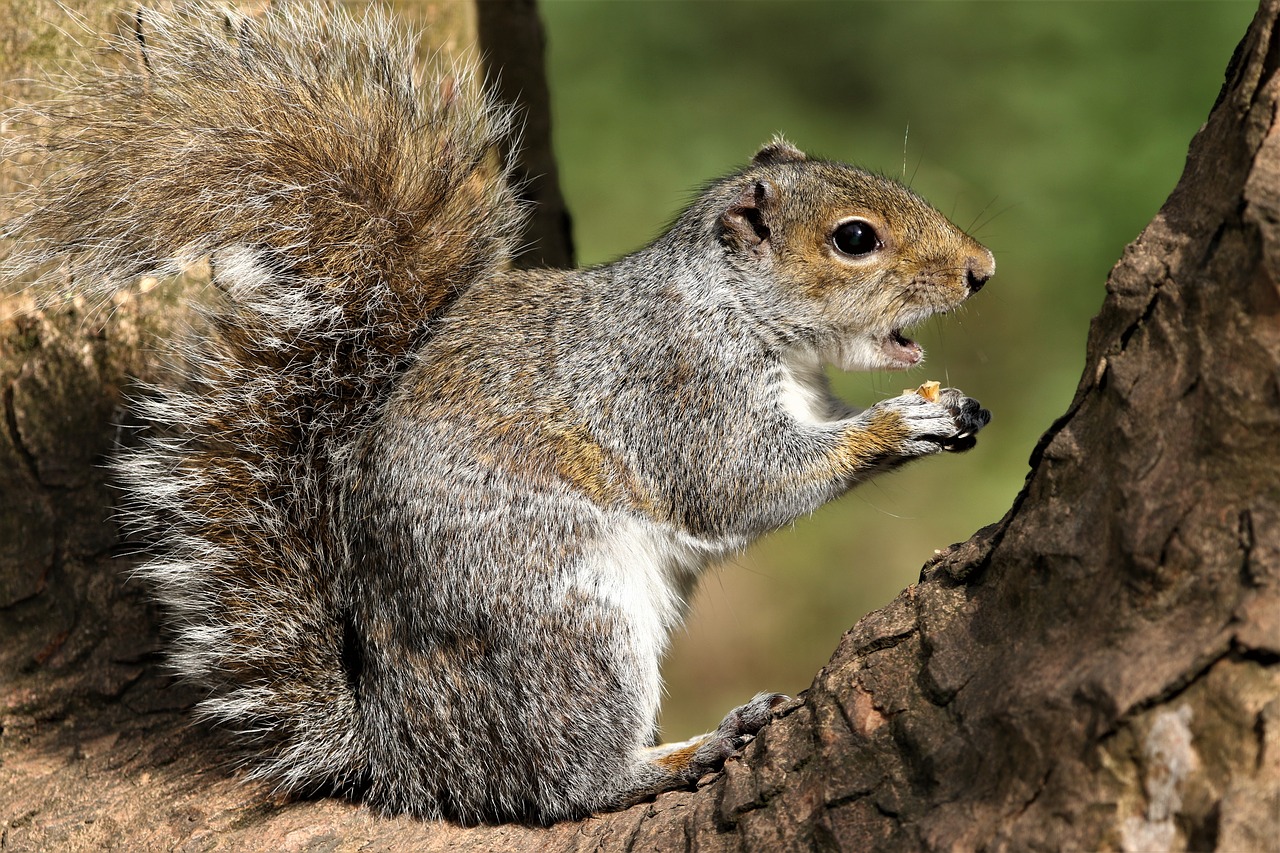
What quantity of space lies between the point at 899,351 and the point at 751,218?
0.41m

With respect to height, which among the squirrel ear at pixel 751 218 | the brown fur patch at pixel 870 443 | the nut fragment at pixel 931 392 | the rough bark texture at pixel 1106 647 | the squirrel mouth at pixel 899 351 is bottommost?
the rough bark texture at pixel 1106 647

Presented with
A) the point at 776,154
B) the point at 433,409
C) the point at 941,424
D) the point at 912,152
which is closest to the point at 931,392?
the point at 941,424

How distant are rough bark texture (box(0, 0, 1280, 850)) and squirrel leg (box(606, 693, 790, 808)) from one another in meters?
0.07

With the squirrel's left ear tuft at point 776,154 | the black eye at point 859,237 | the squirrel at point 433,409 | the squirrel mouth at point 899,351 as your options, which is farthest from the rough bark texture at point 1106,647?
the squirrel's left ear tuft at point 776,154

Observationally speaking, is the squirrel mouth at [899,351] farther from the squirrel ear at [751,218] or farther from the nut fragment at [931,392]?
the squirrel ear at [751,218]

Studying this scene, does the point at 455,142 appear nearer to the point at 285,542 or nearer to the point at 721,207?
the point at 721,207

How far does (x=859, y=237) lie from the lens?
2.32 meters

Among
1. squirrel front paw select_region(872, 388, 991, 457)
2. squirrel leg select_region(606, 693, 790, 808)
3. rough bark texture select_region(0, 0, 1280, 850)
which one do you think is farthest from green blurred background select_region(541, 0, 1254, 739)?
rough bark texture select_region(0, 0, 1280, 850)

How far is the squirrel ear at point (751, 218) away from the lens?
93.5 inches

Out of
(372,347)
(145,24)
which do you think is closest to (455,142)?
(372,347)

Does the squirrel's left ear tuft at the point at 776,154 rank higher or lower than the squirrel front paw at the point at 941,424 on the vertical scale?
higher

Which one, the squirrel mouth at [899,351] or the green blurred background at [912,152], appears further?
the green blurred background at [912,152]

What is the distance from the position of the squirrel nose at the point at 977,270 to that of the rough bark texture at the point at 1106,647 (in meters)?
0.80

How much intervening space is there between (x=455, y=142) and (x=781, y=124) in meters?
2.54
